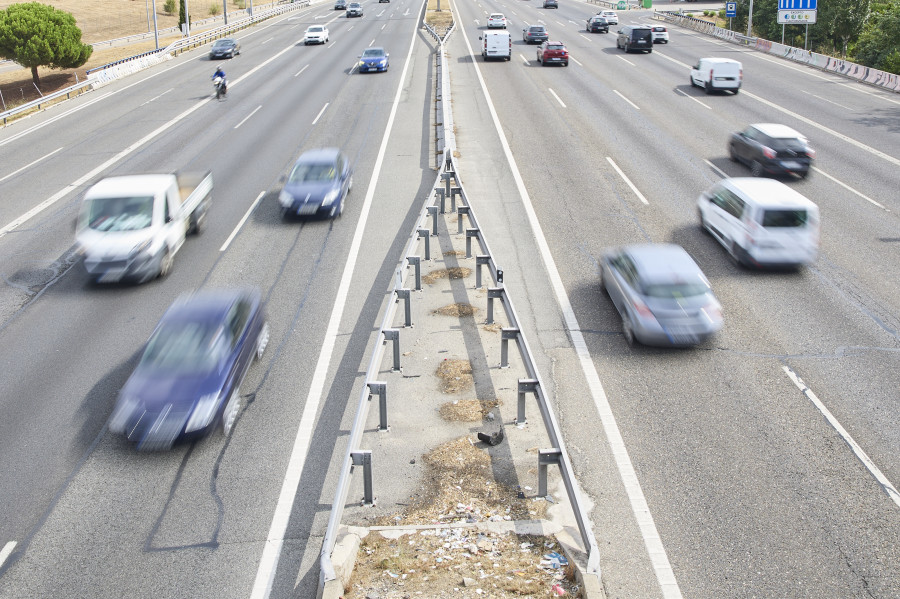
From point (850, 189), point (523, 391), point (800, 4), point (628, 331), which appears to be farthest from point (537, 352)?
point (800, 4)

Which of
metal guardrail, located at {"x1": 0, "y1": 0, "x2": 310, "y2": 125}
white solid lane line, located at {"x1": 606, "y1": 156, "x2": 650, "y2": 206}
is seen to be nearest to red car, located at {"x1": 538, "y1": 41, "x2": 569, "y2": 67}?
white solid lane line, located at {"x1": 606, "y1": 156, "x2": 650, "y2": 206}

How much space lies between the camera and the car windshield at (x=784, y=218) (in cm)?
1681

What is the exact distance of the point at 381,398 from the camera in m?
11.1

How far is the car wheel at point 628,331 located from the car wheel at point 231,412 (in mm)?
7078

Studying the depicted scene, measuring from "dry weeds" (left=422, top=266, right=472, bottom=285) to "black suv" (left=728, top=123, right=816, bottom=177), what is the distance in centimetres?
1160

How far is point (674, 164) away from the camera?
25734 millimetres

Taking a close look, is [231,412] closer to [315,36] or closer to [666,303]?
[666,303]

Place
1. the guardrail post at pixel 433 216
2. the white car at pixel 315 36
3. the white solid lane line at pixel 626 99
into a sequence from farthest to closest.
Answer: the white car at pixel 315 36 < the white solid lane line at pixel 626 99 < the guardrail post at pixel 433 216

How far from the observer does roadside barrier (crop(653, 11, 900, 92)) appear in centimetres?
3828

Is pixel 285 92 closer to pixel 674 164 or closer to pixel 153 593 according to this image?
pixel 674 164

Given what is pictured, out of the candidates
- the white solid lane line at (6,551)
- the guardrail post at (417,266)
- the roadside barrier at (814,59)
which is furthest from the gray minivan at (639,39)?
the white solid lane line at (6,551)

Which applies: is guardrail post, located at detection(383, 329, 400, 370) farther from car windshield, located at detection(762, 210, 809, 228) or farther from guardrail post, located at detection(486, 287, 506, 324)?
car windshield, located at detection(762, 210, 809, 228)

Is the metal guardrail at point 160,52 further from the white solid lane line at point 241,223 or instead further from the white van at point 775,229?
the white van at point 775,229

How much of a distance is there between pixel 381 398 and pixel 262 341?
11.7 feet
